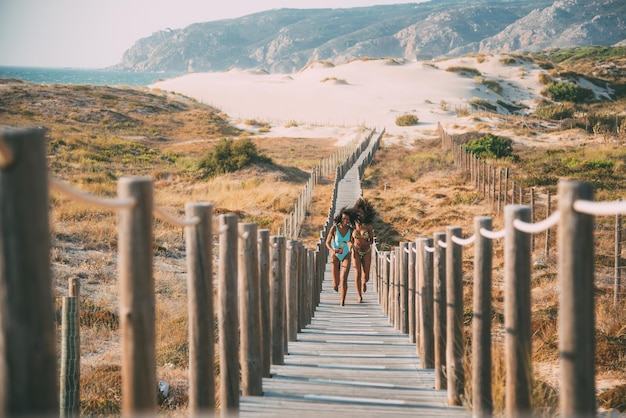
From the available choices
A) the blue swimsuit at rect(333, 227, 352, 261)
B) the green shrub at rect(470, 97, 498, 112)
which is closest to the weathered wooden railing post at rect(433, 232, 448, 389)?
the blue swimsuit at rect(333, 227, 352, 261)

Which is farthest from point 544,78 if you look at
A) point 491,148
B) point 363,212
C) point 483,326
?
point 483,326

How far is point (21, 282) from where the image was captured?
2217 millimetres

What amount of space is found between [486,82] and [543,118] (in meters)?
23.7

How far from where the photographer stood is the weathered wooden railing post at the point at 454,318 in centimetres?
507

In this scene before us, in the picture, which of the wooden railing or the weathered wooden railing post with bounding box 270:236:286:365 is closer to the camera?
the wooden railing

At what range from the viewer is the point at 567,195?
287 cm

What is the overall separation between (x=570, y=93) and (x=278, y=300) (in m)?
80.6

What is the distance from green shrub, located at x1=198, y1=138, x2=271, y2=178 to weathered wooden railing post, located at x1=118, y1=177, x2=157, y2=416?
32073mm

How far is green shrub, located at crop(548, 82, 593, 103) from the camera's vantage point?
79.6 metres

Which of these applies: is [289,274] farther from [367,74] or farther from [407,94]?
[367,74]

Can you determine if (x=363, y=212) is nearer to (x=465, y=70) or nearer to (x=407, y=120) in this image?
(x=407, y=120)

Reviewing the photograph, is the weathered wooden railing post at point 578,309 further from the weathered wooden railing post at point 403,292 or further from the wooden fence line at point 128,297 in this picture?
the weathered wooden railing post at point 403,292

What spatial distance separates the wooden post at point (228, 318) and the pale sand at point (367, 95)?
177ft

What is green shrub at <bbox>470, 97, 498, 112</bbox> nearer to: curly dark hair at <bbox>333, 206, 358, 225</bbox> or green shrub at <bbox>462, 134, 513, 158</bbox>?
green shrub at <bbox>462, 134, 513, 158</bbox>
